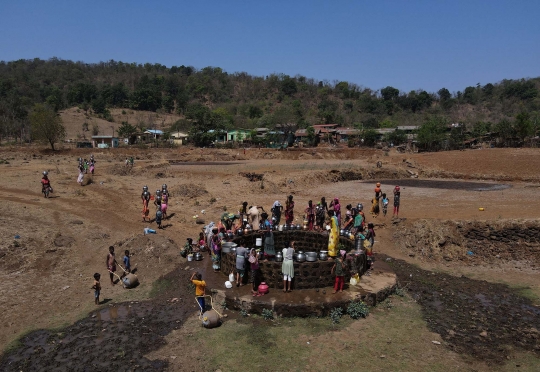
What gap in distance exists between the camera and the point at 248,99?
11956cm

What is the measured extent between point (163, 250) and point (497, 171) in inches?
1179

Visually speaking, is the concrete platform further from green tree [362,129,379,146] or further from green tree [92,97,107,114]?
green tree [92,97,107,114]

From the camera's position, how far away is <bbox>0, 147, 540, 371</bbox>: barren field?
324 inches

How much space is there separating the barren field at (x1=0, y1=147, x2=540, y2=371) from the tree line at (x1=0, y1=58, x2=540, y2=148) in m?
38.7

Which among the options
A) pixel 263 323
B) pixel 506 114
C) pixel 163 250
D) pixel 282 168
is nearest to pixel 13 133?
pixel 282 168

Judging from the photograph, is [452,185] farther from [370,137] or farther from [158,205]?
[370,137]

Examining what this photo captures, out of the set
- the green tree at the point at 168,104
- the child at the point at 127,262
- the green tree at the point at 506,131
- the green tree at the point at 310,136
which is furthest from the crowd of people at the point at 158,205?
the green tree at the point at 168,104

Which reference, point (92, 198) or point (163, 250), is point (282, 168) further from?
point (163, 250)

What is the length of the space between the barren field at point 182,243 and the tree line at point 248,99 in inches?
1525

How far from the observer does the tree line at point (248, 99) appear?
78.7 metres

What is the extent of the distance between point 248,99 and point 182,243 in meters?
109

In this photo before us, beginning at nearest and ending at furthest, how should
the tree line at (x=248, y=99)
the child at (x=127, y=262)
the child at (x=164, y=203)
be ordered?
the child at (x=127, y=262)
the child at (x=164, y=203)
the tree line at (x=248, y=99)

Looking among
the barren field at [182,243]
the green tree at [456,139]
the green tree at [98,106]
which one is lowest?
the barren field at [182,243]

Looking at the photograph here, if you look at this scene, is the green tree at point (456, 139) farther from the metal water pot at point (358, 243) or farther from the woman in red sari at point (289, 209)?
the metal water pot at point (358, 243)
